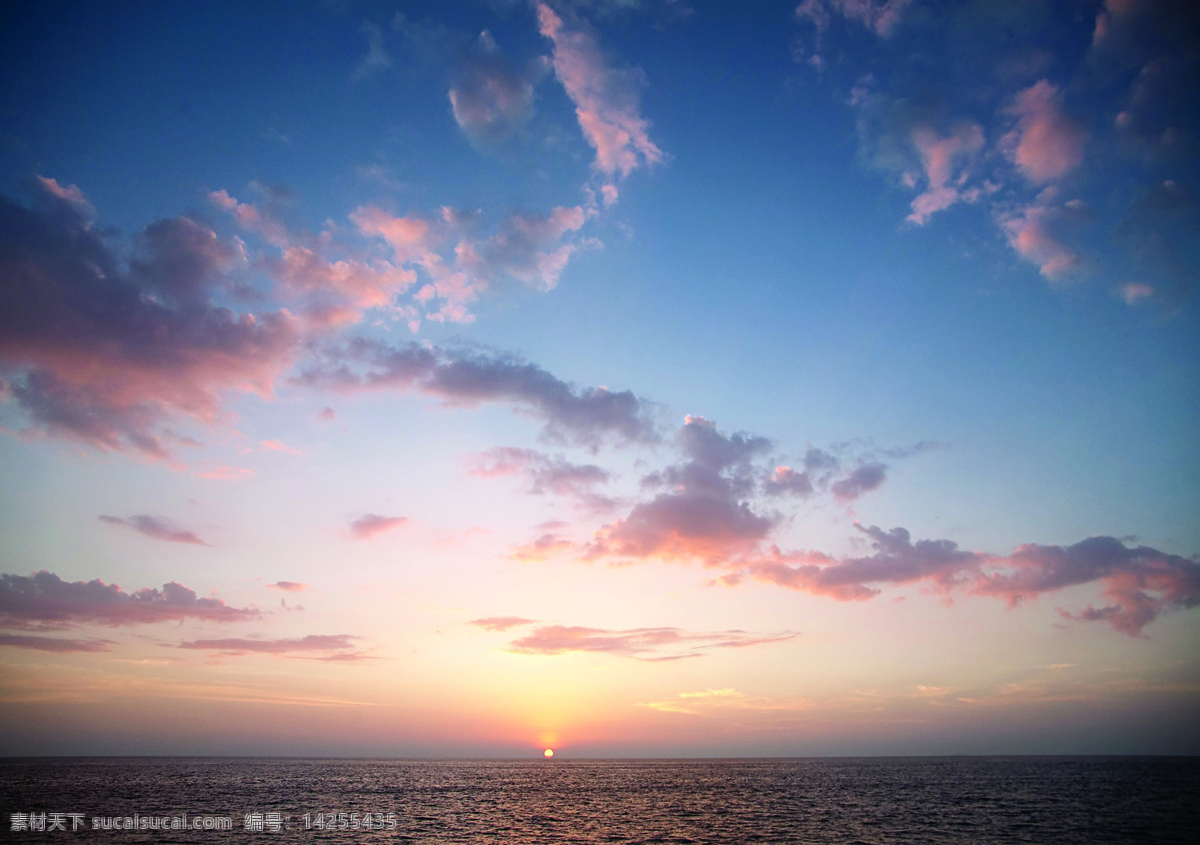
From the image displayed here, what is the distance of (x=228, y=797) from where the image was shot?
9300cm

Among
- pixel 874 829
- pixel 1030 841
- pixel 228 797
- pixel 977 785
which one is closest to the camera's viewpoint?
pixel 1030 841

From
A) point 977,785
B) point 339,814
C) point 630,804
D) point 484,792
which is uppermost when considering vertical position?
point 339,814

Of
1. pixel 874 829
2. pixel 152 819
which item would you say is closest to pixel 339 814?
pixel 152 819

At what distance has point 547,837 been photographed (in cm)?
5881

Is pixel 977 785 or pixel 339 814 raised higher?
pixel 339 814

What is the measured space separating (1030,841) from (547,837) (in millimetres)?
48178

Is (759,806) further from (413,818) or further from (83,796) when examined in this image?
(83,796)

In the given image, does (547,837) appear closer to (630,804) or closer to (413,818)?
(413,818)

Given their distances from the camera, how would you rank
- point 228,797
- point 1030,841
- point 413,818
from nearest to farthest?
point 1030,841 < point 413,818 < point 228,797

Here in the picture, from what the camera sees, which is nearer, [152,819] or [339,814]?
[152,819]

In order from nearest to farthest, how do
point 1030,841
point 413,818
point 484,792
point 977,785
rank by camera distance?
point 1030,841 < point 413,818 < point 484,792 < point 977,785

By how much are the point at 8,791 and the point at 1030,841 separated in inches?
5836

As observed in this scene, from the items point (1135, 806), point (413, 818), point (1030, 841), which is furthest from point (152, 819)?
point (1135, 806)

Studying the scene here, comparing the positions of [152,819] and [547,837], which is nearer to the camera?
[547,837]
